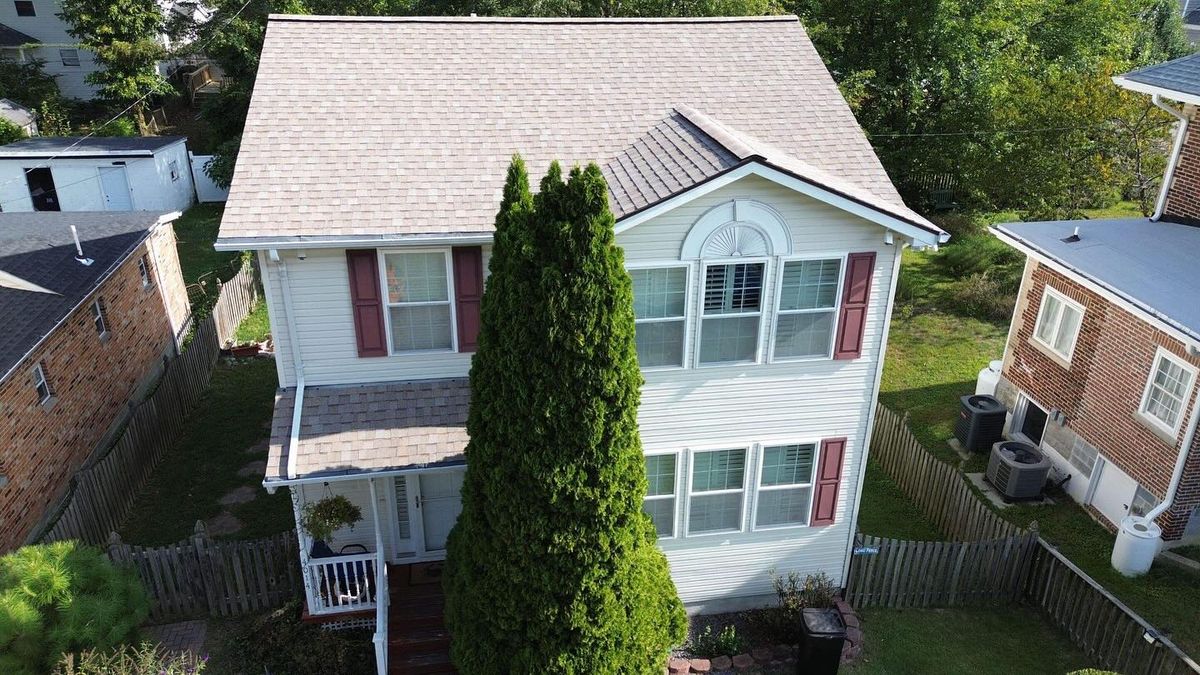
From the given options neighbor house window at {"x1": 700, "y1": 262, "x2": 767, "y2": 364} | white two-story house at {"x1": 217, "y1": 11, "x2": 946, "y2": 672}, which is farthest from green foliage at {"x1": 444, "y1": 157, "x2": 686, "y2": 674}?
neighbor house window at {"x1": 700, "y1": 262, "x2": 767, "y2": 364}

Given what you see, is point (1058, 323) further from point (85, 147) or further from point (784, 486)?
point (85, 147)

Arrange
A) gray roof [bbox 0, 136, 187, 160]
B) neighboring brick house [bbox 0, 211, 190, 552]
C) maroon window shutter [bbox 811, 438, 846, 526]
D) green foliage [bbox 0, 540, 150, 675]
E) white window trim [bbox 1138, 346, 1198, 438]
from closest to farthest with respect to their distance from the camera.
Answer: green foliage [bbox 0, 540, 150, 675]
maroon window shutter [bbox 811, 438, 846, 526]
white window trim [bbox 1138, 346, 1198, 438]
neighboring brick house [bbox 0, 211, 190, 552]
gray roof [bbox 0, 136, 187, 160]

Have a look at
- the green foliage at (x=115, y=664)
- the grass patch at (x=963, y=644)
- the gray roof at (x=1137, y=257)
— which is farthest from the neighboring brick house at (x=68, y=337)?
the gray roof at (x=1137, y=257)

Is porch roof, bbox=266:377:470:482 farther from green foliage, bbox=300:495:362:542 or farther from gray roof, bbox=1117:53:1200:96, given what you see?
gray roof, bbox=1117:53:1200:96

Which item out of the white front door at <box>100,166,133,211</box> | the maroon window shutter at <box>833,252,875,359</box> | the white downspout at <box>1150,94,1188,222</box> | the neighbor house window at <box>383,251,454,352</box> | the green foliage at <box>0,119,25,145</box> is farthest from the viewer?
the green foliage at <box>0,119,25,145</box>

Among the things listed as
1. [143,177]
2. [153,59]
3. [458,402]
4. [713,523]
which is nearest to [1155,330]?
[713,523]
